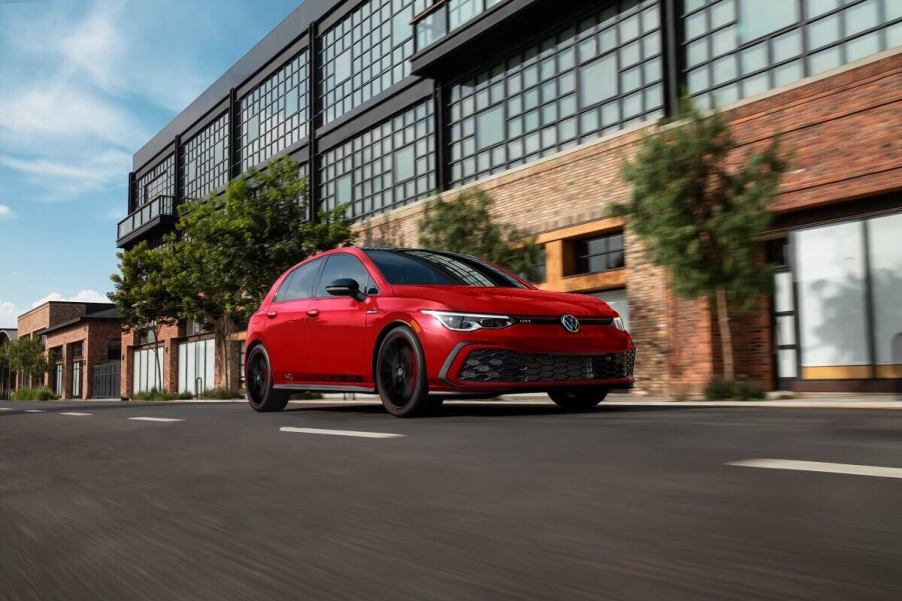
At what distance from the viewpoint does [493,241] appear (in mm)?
18203

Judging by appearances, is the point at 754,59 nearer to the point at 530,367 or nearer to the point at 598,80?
the point at 598,80

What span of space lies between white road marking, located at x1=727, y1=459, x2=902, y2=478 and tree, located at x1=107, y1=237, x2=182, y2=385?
3149 centimetres

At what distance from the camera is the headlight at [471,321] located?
7516mm

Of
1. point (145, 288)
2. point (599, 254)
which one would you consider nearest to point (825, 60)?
point (599, 254)

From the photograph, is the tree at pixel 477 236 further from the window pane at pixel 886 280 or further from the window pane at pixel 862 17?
the window pane at pixel 862 17

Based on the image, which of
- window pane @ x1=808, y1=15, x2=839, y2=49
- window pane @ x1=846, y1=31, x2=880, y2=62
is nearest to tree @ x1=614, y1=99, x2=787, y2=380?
window pane @ x1=846, y1=31, x2=880, y2=62

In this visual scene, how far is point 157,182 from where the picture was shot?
5162 centimetres

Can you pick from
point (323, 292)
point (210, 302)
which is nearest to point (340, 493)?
point (323, 292)

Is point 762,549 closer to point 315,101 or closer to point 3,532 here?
point 3,532

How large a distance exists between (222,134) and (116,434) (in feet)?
120

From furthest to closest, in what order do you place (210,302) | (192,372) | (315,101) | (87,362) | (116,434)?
(87,362)
(192,372)
(315,101)
(210,302)
(116,434)

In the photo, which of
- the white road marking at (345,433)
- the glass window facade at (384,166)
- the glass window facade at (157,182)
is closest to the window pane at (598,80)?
the glass window facade at (384,166)

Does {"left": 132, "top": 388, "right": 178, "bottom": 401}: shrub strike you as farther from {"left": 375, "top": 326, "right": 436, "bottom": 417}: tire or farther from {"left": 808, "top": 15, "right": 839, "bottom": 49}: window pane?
{"left": 375, "top": 326, "right": 436, "bottom": 417}: tire

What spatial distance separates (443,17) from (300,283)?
50.3 feet
